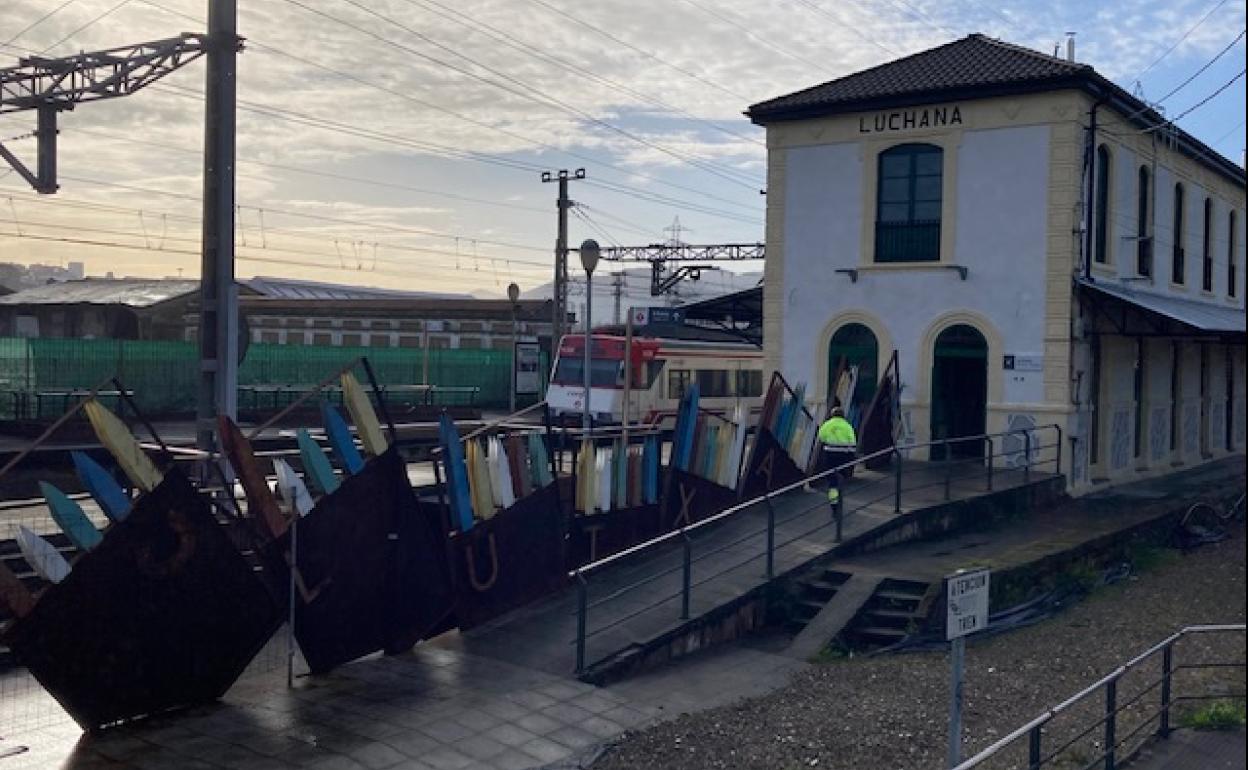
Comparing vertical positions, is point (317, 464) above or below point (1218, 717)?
above

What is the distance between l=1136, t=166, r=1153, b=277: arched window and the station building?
62 mm

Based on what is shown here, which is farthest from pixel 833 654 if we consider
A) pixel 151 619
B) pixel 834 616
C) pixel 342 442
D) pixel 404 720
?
pixel 151 619

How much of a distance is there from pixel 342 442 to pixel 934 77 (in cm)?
1438

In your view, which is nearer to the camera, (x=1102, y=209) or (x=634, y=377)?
(x=1102, y=209)

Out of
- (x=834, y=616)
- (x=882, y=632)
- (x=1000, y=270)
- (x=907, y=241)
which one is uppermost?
(x=907, y=241)

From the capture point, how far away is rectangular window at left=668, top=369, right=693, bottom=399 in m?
31.9

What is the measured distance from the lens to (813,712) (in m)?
9.54

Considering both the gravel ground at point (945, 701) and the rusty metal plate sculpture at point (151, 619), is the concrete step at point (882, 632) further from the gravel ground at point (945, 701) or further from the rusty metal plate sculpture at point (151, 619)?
the rusty metal plate sculpture at point (151, 619)

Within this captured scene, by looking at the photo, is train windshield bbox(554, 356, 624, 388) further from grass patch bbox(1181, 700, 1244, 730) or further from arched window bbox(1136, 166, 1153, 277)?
grass patch bbox(1181, 700, 1244, 730)

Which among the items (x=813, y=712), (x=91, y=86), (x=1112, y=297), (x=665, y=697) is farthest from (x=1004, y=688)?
(x=91, y=86)

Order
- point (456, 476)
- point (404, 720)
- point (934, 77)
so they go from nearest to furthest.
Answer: point (404, 720) → point (456, 476) → point (934, 77)

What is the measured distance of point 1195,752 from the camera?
804 cm

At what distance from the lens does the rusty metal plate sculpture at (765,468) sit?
16.2m

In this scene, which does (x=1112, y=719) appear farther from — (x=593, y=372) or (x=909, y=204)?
(x=593, y=372)
